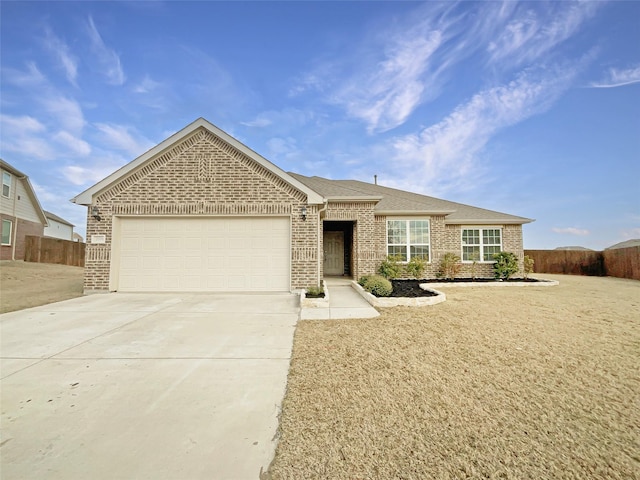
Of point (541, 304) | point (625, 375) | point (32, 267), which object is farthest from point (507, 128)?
point (32, 267)

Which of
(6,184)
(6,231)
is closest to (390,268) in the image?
(6,231)

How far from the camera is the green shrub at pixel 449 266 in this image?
13414 millimetres

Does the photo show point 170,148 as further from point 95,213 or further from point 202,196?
point 95,213

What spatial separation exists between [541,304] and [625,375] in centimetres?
524

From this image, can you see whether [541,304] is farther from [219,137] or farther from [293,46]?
[293,46]

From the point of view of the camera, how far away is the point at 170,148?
9609 mm

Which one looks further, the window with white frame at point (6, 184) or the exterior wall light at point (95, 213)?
the window with white frame at point (6, 184)

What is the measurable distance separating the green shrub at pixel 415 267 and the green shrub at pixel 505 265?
156 inches

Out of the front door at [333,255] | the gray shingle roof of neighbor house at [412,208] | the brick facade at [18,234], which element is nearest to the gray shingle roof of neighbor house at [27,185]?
the brick facade at [18,234]

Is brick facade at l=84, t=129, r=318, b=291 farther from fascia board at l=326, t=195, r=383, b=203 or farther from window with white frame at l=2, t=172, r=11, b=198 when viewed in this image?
window with white frame at l=2, t=172, r=11, b=198

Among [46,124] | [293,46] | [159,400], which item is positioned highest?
[293,46]

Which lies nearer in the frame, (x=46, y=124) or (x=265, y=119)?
(x=46, y=124)

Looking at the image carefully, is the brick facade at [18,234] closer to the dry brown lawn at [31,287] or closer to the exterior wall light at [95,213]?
the dry brown lawn at [31,287]

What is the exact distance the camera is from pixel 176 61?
11703 mm
